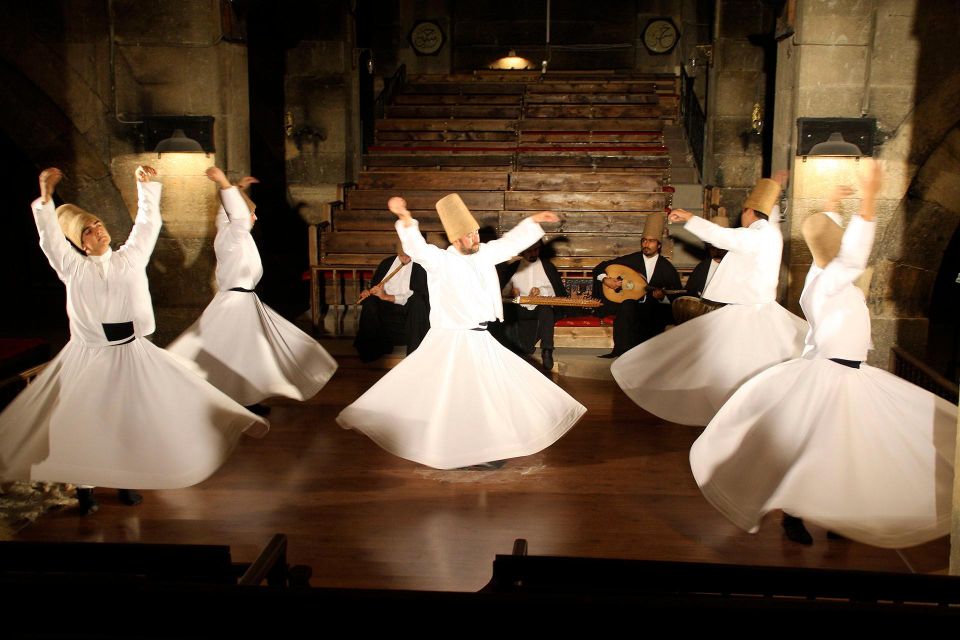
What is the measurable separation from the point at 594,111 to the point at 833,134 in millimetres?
5404

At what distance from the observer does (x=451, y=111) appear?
13.3 m

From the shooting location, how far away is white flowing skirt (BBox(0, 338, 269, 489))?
4895mm

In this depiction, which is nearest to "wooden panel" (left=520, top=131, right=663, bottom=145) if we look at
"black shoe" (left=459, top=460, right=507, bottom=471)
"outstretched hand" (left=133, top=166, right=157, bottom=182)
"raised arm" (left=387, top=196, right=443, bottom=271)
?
"raised arm" (left=387, top=196, right=443, bottom=271)

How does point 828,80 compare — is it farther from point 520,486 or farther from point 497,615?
point 497,615

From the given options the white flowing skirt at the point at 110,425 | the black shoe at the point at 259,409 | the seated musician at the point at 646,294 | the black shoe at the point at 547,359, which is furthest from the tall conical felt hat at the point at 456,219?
the seated musician at the point at 646,294

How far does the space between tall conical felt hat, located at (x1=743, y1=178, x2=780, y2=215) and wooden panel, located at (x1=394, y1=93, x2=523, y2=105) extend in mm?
7759

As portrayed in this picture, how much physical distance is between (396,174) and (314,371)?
15.6 feet

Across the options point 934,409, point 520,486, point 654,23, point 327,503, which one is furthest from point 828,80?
point 654,23

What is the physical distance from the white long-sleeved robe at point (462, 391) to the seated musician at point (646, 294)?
8.84ft

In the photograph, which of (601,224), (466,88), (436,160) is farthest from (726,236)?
(466,88)

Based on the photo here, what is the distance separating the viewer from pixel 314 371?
722 cm

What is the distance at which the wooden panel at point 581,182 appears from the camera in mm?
10914

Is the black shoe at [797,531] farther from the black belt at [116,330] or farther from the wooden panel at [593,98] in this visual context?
the wooden panel at [593,98]

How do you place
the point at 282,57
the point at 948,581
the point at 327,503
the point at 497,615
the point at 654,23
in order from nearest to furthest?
the point at 497,615
the point at 948,581
the point at 327,503
the point at 282,57
the point at 654,23
